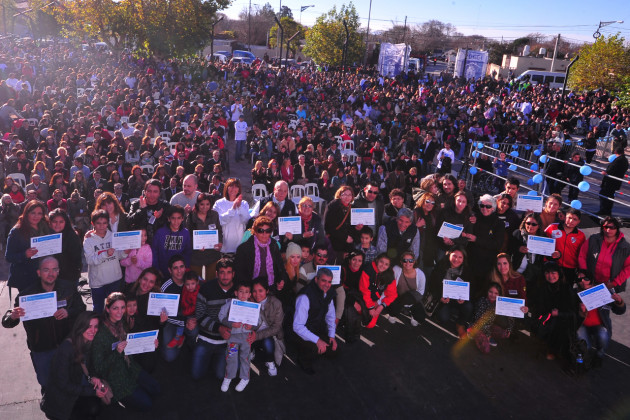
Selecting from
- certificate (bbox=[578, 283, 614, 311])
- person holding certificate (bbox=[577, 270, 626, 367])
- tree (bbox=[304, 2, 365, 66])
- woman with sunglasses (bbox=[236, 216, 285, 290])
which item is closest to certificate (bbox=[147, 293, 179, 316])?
woman with sunglasses (bbox=[236, 216, 285, 290])

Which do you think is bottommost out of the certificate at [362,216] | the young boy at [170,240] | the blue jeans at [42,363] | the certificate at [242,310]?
the blue jeans at [42,363]

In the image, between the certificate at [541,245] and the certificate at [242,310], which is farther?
the certificate at [541,245]

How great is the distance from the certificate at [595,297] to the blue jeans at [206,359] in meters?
4.37

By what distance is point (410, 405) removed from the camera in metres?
5.04

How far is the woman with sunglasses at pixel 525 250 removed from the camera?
648cm

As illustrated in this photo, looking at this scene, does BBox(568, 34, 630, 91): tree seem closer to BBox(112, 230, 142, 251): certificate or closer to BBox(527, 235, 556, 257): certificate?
BBox(527, 235, 556, 257): certificate

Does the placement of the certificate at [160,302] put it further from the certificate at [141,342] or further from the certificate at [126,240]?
the certificate at [126,240]

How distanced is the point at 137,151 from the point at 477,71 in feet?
104

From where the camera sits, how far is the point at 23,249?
206 inches

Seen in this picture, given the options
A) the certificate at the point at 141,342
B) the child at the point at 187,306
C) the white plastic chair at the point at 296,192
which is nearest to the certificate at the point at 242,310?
the child at the point at 187,306

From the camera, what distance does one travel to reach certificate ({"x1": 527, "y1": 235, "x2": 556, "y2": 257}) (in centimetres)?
632

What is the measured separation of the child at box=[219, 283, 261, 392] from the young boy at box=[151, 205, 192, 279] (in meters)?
1.17

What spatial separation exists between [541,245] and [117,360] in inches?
220

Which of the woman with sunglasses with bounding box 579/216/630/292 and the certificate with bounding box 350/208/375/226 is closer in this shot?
the woman with sunglasses with bounding box 579/216/630/292
